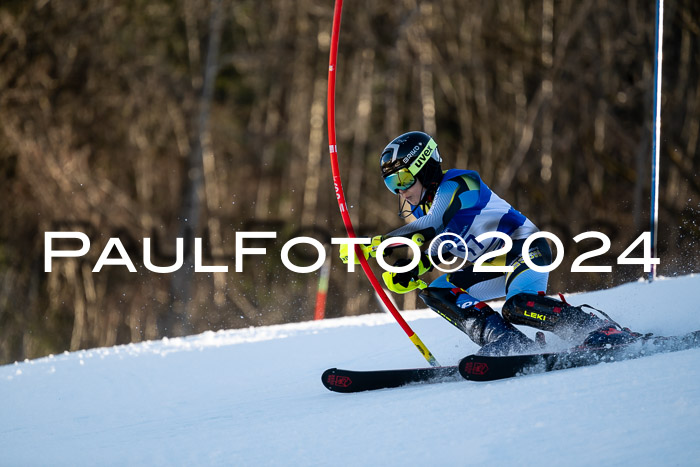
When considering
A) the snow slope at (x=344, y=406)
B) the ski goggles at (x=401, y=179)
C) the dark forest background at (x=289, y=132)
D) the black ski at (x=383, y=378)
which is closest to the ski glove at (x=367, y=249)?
the ski goggles at (x=401, y=179)

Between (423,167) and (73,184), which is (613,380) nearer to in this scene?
(423,167)

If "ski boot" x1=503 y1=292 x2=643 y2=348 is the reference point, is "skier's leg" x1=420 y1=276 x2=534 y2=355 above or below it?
below

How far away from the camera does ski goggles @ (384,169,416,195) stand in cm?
434

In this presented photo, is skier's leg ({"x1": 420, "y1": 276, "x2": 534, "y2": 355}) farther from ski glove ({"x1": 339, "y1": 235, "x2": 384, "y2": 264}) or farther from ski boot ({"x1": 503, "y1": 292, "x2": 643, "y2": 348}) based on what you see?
ski glove ({"x1": 339, "y1": 235, "x2": 384, "y2": 264})

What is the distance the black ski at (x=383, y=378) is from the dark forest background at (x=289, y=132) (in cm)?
1233

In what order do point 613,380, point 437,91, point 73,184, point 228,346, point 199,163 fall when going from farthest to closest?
point 437,91
point 73,184
point 199,163
point 228,346
point 613,380

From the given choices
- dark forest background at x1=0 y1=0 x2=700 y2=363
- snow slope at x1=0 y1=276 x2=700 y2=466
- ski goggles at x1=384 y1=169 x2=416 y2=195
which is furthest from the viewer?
dark forest background at x1=0 y1=0 x2=700 y2=363

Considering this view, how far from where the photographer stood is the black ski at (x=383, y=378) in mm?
4109

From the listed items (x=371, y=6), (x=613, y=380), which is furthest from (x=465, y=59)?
(x=613, y=380)

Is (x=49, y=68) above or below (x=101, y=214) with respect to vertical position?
above

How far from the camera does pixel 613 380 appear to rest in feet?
10.9

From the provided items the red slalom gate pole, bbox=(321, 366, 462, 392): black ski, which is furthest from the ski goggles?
bbox=(321, 366, 462, 392): black ski

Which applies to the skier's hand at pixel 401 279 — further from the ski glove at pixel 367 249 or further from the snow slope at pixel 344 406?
the snow slope at pixel 344 406

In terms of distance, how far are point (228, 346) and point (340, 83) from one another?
13.6 m
